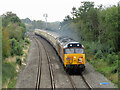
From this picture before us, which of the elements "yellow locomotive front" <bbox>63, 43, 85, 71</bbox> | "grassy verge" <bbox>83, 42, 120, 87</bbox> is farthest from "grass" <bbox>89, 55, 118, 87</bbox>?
"yellow locomotive front" <bbox>63, 43, 85, 71</bbox>

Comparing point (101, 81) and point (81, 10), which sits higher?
point (81, 10)

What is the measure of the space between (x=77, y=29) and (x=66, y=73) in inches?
939

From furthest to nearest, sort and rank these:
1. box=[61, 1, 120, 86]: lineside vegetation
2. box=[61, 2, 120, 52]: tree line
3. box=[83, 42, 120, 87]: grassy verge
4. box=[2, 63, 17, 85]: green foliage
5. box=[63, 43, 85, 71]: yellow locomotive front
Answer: box=[61, 2, 120, 52]: tree line < box=[61, 1, 120, 86]: lineside vegetation < box=[63, 43, 85, 71]: yellow locomotive front < box=[83, 42, 120, 87]: grassy verge < box=[2, 63, 17, 85]: green foliage

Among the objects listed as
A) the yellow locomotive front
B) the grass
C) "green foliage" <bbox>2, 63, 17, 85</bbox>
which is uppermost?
the yellow locomotive front

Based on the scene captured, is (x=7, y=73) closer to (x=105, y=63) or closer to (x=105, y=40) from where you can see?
(x=105, y=63)

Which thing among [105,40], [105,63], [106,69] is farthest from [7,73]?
[105,40]

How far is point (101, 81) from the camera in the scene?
600 inches

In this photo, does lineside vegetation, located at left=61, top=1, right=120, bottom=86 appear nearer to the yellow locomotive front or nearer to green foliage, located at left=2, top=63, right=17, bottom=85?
Result: the yellow locomotive front

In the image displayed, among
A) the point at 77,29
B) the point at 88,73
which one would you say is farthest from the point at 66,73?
the point at 77,29

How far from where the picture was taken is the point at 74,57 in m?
17.0

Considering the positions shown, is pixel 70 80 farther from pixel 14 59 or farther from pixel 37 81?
pixel 14 59

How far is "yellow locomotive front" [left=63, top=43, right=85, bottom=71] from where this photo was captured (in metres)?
17.1

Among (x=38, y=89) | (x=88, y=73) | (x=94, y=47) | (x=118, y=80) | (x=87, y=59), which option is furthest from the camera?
(x=94, y=47)

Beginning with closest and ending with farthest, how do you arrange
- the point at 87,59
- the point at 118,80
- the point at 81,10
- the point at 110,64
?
the point at 118,80, the point at 110,64, the point at 87,59, the point at 81,10
